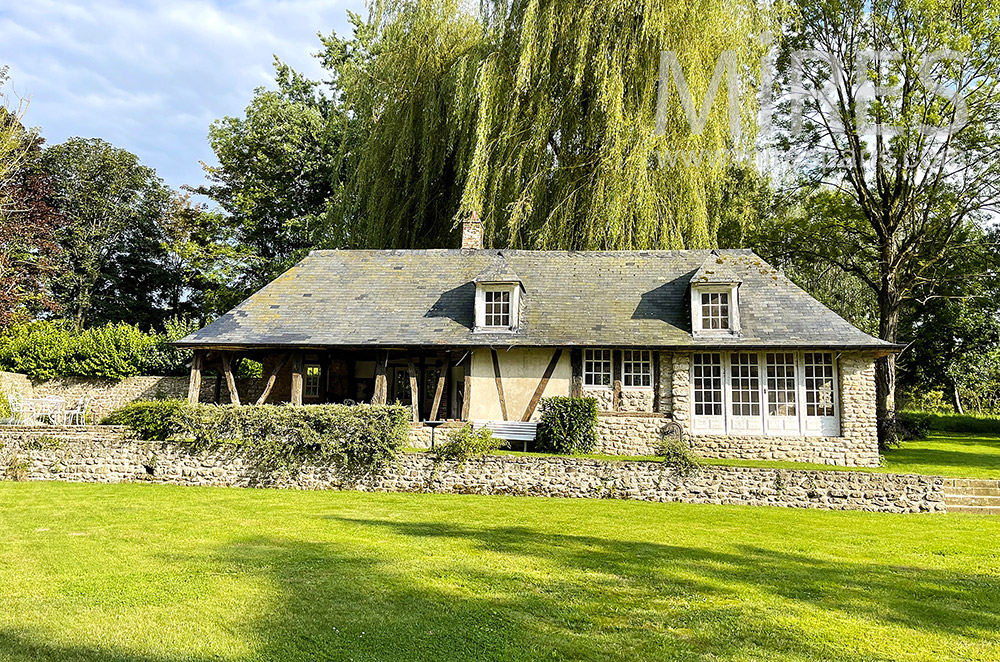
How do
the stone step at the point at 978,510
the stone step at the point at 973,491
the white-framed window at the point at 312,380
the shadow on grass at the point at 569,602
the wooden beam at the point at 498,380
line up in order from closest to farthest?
the shadow on grass at the point at 569,602
the stone step at the point at 978,510
the stone step at the point at 973,491
the wooden beam at the point at 498,380
the white-framed window at the point at 312,380

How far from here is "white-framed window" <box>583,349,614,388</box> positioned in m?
14.1

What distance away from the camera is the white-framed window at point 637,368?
1403cm

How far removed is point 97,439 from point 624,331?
9842 mm

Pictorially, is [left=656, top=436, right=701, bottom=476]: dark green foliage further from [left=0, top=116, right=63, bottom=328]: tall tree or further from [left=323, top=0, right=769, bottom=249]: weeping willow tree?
[left=0, top=116, right=63, bottom=328]: tall tree

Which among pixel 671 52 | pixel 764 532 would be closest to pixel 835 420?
pixel 764 532

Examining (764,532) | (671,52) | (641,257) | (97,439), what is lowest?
(764,532)

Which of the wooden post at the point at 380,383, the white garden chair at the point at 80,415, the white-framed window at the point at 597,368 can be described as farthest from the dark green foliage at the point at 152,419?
the white-framed window at the point at 597,368

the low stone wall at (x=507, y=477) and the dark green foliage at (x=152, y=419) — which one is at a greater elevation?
the dark green foliage at (x=152, y=419)

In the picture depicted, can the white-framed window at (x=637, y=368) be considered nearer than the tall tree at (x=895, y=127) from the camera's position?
Yes

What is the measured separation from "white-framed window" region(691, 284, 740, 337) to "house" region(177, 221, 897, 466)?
29mm

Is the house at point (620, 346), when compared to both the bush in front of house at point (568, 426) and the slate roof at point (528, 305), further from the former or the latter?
the bush in front of house at point (568, 426)

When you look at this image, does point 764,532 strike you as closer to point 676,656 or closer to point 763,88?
point 676,656

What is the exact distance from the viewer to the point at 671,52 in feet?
54.7

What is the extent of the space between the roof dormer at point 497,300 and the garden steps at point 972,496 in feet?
26.7
